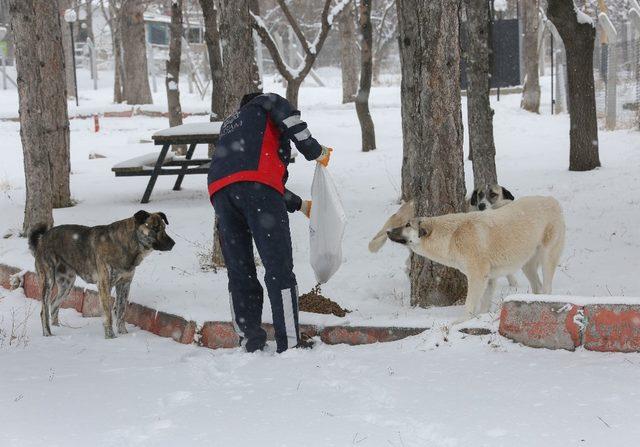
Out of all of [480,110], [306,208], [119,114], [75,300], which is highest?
[119,114]

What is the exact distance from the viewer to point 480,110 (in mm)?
9609

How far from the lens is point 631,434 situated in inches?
133

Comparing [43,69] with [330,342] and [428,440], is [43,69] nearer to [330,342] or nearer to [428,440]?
[330,342]

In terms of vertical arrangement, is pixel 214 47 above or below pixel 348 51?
below

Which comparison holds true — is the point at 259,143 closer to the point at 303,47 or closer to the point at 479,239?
the point at 479,239

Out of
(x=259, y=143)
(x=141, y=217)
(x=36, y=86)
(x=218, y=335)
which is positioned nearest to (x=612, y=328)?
(x=259, y=143)

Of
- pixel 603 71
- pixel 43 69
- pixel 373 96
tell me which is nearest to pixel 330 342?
pixel 43 69

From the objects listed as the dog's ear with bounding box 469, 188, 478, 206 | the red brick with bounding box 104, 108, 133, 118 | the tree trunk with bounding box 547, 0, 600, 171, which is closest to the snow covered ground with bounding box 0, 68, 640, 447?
the dog's ear with bounding box 469, 188, 478, 206

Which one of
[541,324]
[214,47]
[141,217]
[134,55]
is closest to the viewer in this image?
[541,324]

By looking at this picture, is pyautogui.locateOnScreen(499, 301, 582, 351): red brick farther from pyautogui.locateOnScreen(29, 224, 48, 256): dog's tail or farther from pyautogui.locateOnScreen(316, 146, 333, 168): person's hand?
pyautogui.locateOnScreen(29, 224, 48, 256): dog's tail

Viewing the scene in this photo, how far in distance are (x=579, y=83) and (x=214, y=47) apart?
6220 mm

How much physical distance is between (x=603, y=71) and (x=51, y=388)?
1979cm

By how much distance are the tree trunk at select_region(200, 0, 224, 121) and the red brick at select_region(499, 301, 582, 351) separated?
31.2 feet

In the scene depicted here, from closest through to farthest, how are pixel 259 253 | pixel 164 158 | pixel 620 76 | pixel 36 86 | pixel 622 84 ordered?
pixel 259 253 < pixel 36 86 < pixel 164 158 < pixel 620 76 < pixel 622 84
